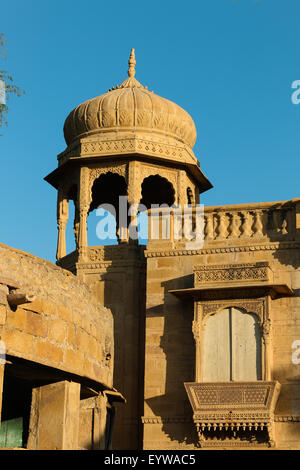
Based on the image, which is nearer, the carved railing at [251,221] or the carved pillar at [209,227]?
the carved railing at [251,221]

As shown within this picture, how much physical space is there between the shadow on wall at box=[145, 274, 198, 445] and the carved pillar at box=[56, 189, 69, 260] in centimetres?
454

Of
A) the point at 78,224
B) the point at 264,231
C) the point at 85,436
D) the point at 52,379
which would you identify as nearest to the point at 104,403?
the point at 85,436

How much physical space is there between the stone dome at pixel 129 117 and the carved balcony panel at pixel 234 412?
7601mm

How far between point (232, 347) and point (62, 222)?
22.6ft

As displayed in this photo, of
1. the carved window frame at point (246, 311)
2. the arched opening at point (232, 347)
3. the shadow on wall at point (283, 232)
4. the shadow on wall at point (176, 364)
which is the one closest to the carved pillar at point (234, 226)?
the shadow on wall at point (283, 232)

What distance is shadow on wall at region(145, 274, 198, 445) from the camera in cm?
2008

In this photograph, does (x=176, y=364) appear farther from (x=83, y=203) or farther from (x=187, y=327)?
(x=83, y=203)

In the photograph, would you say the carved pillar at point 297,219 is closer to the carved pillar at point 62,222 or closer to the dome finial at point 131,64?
the carved pillar at point 62,222

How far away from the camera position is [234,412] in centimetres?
1947

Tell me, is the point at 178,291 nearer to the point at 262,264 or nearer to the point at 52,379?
the point at 262,264

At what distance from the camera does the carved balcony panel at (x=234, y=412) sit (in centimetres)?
1927

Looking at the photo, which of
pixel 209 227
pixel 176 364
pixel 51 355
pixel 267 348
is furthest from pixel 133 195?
pixel 51 355

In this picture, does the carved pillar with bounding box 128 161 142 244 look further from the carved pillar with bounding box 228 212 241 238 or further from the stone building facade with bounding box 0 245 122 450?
the stone building facade with bounding box 0 245 122 450
